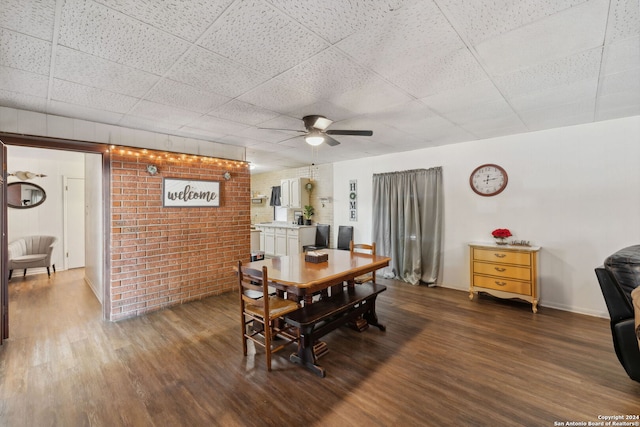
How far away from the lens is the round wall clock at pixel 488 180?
13.3 feet

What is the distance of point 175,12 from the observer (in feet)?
4.70

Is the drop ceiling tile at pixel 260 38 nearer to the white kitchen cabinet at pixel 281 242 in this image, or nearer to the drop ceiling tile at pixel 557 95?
the drop ceiling tile at pixel 557 95

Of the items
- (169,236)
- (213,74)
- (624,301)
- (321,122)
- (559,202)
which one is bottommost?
(624,301)

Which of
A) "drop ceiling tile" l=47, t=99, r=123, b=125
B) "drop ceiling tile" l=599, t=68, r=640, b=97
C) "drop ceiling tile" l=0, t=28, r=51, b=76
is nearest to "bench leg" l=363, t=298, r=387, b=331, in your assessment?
"drop ceiling tile" l=599, t=68, r=640, b=97

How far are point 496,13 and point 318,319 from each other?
2.36 metres

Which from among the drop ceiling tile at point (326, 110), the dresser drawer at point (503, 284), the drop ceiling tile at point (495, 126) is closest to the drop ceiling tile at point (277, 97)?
the drop ceiling tile at point (326, 110)

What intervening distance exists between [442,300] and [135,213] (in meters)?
4.41

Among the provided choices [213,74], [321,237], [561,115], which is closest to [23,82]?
[213,74]

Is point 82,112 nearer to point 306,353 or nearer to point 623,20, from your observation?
point 306,353

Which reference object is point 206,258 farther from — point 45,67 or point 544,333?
point 544,333

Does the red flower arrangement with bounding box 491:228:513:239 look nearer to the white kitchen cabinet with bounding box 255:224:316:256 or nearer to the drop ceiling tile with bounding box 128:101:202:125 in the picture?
the white kitchen cabinet with bounding box 255:224:316:256

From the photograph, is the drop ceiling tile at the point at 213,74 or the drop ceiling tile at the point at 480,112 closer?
the drop ceiling tile at the point at 213,74

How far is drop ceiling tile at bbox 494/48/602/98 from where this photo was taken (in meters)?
1.93

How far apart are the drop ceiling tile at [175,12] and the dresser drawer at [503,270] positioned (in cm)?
417
